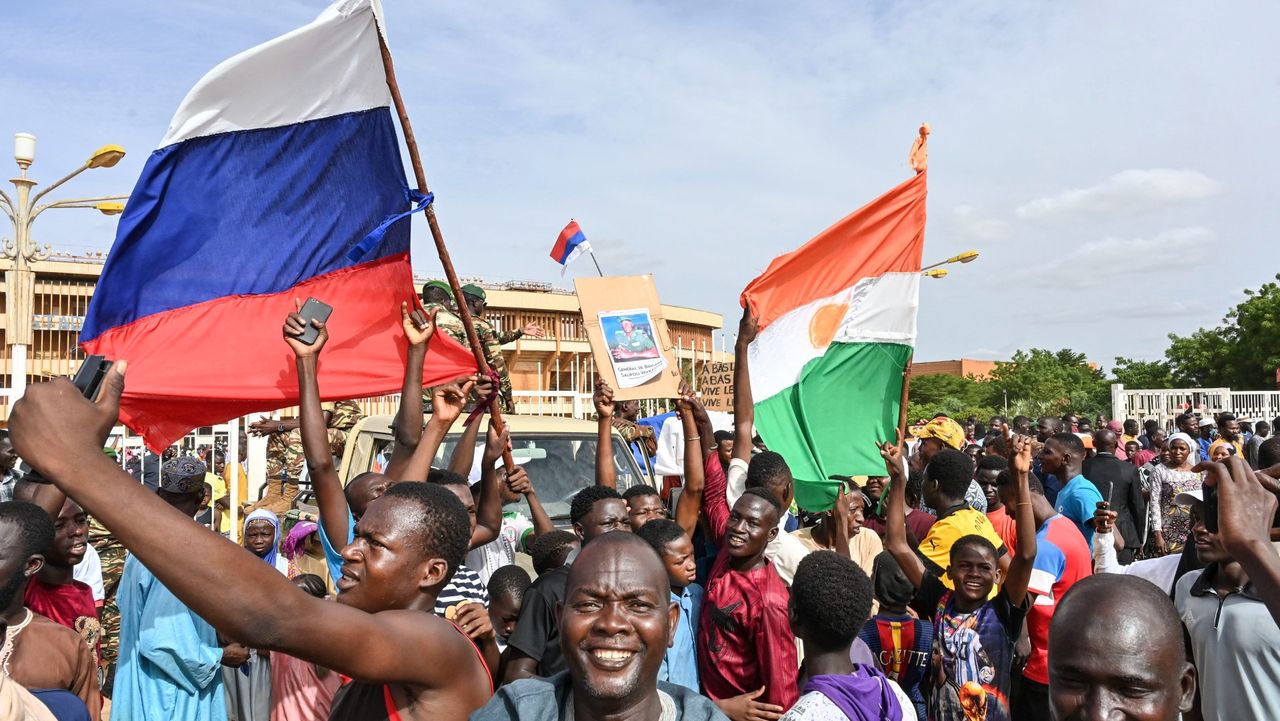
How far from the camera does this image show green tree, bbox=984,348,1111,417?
4281 cm

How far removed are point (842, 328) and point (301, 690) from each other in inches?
161

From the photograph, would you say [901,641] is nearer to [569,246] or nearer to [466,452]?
[466,452]

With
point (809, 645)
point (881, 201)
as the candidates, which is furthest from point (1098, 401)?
point (809, 645)

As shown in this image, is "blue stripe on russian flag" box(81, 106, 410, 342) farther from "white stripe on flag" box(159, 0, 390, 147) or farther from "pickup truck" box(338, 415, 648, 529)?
"pickup truck" box(338, 415, 648, 529)

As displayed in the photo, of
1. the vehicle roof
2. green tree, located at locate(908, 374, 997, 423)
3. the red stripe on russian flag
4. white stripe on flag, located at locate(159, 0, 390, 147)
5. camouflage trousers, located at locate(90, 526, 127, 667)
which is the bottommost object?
camouflage trousers, located at locate(90, 526, 127, 667)

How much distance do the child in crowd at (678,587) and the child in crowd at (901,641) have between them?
74cm

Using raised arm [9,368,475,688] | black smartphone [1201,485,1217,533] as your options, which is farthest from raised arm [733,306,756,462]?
raised arm [9,368,475,688]

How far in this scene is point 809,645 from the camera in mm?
3256

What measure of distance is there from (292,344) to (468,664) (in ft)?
6.04

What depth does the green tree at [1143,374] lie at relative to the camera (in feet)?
137

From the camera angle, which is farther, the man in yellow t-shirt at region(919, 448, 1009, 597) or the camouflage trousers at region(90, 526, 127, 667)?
the camouflage trousers at region(90, 526, 127, 667)

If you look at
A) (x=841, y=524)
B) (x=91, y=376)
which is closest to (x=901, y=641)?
(x=841, y=524)

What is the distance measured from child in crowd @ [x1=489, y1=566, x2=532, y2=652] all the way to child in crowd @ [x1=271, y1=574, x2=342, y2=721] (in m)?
0.69

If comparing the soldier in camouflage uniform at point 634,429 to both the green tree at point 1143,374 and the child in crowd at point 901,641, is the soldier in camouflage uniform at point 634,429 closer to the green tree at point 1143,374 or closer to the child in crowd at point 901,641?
the child in crowd at point 901,641
